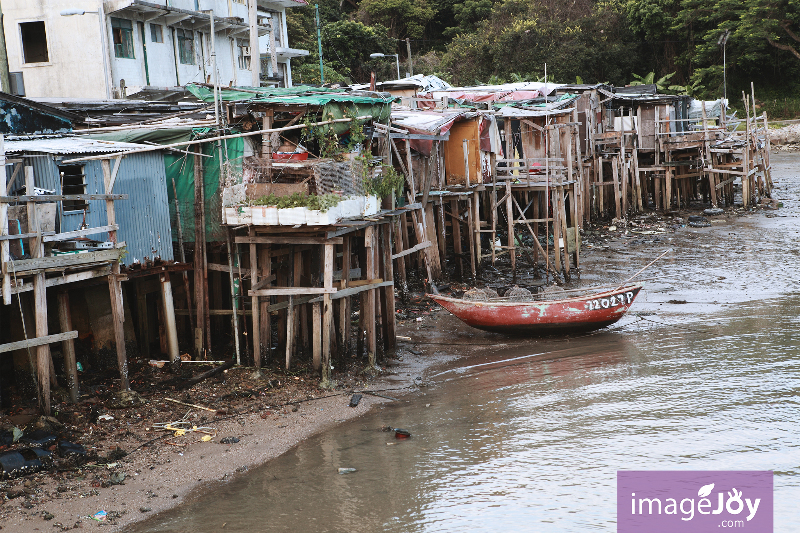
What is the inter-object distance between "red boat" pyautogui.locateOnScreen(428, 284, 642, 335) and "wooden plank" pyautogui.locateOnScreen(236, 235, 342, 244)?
4447 mm

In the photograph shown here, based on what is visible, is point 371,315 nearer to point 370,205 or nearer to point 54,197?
point 370,205

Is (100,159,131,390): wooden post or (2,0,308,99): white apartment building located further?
(2,0,308,99): white apartment building

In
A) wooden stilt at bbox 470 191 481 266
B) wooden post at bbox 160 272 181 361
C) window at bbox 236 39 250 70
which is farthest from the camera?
window at bbox 236 39 250 70

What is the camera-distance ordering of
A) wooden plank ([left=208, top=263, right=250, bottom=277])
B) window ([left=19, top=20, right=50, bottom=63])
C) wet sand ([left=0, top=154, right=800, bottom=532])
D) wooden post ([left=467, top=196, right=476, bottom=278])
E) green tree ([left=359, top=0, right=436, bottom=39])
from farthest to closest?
green tree ([left=359, top=0, right=436, bottom=39]) < window ([left=19, top=20, right=50, bottom=63]) < wooden post ([left=467, top=196, right=476, bottom=278]) < wooden plank ([left=208, top=263, right=250, bottom=277]) < wet sand ([left=0, top=154, right=800, bottom=532])

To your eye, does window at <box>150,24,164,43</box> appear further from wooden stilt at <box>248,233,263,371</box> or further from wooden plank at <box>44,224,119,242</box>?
wooden plank at <box>44,224,119,242</box>

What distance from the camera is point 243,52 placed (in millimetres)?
33719

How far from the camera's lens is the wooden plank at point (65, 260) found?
10.9 m

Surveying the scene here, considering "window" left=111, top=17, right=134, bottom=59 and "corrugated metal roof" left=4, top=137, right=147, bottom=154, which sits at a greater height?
"window" left=111, top=17, right=134, bottom=59

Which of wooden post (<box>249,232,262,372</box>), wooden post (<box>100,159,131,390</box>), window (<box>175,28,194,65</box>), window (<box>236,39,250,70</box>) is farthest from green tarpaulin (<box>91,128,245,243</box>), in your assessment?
window (<box>236,39,250,70</box>)

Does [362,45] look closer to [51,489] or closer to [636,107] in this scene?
[636,107]

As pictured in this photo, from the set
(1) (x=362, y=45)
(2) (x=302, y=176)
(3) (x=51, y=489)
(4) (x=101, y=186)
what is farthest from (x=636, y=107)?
(3) (x=51, y=489)

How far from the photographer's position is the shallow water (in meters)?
10.1

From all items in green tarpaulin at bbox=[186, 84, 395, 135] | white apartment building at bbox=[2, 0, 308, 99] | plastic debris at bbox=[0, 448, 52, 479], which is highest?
white apartment building at bbox=[2, 0, 308, 99]

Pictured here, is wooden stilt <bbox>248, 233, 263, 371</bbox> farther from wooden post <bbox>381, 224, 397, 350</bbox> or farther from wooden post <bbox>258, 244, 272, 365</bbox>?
wooden post <bbox>381, 224, 397, 350</bbox>
